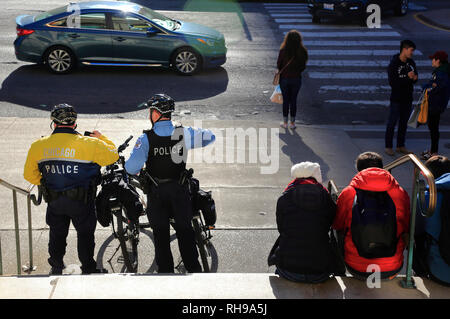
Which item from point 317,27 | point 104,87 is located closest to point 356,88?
point 104,87

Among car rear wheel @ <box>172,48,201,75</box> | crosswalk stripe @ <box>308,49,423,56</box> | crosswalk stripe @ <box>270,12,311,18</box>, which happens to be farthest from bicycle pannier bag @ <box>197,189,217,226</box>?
crosswalk stripe @ <box>270,12,311,18</box>

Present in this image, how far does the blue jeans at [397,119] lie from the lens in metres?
9.77

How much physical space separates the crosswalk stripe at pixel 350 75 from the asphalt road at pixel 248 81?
2 centimetres

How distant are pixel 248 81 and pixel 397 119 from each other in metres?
4.80

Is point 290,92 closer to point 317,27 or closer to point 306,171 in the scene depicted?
point 306,171

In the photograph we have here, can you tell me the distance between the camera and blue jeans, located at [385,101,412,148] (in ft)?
32.1

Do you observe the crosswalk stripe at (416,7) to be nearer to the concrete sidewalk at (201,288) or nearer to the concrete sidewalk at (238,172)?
the concrete sidewalk at (238,172)

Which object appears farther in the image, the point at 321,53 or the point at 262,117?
the point at 321,53

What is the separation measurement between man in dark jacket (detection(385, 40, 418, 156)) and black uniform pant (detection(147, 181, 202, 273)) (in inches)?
197
